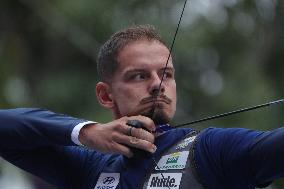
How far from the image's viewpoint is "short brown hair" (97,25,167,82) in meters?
2.42

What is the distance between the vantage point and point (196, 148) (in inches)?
81.0

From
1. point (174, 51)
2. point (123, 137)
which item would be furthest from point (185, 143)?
point (174, 51)

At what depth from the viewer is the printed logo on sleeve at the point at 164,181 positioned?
2.03 m

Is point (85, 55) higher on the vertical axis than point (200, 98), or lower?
higher

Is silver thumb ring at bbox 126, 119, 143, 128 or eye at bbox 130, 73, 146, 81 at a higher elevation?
eye at bbox 130, 73, 146, 81

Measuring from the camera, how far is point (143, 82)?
89.9 inches

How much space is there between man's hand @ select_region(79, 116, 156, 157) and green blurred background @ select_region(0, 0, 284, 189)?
4.52 metres

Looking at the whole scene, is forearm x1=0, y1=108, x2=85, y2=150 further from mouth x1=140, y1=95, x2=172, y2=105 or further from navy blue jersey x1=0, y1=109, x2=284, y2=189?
mouth x1=140, y1=95, x2=172, y2=105

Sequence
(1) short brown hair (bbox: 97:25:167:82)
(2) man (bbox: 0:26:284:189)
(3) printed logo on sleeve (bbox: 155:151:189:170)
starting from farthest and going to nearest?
(1) short brown hair (bbox: 97:25:167:82) → (3) printed logo on sleeve (bbox: 155:151:189:170) → (2) man (bbox: 0:26:284:189)

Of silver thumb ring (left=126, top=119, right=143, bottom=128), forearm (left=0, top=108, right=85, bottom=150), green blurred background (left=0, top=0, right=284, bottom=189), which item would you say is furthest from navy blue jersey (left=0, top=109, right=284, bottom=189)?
green blurred background (left=0, top=0, right=284, bottom=189)

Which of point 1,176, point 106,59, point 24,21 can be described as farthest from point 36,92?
point 106,59

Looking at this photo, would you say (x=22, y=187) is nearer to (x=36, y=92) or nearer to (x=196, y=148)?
(x=36, y=92)

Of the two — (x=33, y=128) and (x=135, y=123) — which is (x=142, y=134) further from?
(x=33, y=128)

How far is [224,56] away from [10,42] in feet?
10.7
